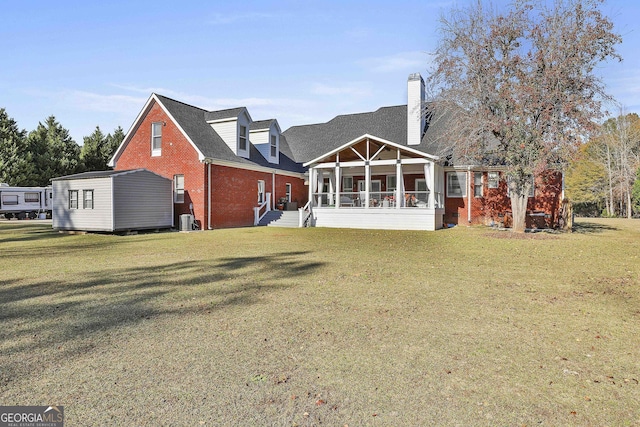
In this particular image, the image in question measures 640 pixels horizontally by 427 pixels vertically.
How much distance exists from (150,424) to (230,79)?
1530 cm

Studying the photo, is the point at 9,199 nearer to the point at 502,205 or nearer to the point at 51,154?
the point at 51,154

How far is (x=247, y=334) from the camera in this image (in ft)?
14.5

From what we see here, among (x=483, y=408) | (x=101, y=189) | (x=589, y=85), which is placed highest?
(x=589, y=85)

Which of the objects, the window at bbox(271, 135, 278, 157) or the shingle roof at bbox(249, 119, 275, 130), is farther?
the window at bbox(271, 135, 278, 157)

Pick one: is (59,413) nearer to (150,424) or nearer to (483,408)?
(150,424)

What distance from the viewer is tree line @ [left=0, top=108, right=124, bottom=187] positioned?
37438 millimetres

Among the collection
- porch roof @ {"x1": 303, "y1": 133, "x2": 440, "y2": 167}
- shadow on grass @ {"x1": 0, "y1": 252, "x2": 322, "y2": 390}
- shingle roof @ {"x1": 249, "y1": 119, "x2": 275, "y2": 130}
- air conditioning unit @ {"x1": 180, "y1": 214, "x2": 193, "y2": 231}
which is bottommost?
shadow on grass @ {"x1": 0, "y1": 252, "x2": 322, "y2": 390}

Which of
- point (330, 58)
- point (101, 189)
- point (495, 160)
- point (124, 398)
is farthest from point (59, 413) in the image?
point (495, 160)

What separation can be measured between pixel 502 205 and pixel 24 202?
39522 millimetres

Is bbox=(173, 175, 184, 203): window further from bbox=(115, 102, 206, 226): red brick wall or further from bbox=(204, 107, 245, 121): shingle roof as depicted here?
bbox=(204, 107, 245, 121): shingle roof

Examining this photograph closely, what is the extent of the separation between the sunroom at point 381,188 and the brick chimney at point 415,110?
2405 mm

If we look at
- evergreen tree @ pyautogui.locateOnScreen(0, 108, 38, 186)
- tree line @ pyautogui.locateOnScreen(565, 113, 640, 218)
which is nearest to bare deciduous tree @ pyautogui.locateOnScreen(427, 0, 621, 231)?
tree line @ pyautogui.locateOnScreen(565, 113, 640, 218)

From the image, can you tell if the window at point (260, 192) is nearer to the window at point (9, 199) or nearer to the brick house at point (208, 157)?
the brick house at point (208, 157)
